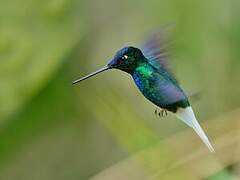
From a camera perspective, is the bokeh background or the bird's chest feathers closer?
the bird's chest feathers

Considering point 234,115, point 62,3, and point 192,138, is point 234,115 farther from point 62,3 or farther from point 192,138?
point 62,3

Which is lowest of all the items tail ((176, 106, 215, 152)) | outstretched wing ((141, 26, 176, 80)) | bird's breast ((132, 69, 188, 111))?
tail ((176, 106, 215, 152))

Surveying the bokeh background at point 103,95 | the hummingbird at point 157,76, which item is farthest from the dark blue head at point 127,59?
the bokeh background at point 103,95

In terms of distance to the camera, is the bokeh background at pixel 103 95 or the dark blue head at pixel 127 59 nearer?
the dark blue head at pixel 127 59

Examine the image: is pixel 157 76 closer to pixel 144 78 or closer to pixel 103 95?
pixel 144 78

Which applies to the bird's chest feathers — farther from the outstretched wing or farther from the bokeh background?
the bokeh background

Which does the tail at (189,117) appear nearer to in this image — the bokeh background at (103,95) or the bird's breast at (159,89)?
the bird's breast at (159,89)

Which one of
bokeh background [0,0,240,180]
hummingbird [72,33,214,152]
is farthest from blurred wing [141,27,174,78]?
bokeh background [0,0,240,180]

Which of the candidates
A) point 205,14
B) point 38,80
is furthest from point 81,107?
point 205,14
